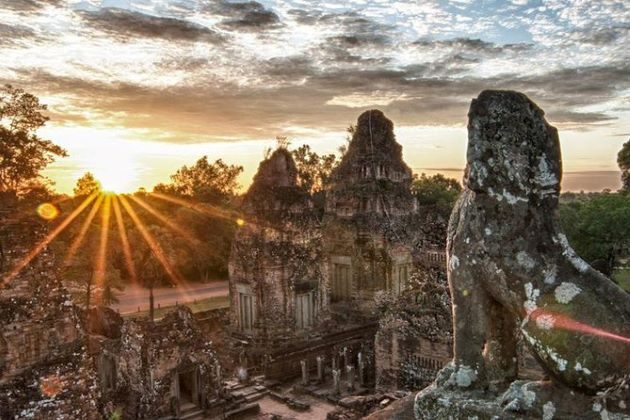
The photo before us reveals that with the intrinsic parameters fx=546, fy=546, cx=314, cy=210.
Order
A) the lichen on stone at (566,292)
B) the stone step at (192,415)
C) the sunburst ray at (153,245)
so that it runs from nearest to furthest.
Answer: the lichen on stone at (566,292), the stone step at (192,415), the sunburst ray at (153,245)

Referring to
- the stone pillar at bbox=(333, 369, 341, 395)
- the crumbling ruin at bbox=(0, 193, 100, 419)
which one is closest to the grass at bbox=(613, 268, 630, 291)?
the stone pillar at bbox=(333, 369, 341, 395)

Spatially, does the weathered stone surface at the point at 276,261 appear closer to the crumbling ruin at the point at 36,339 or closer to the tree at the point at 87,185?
the crumbling ruin at the point at 36,339

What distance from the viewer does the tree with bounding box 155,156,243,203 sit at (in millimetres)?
47531

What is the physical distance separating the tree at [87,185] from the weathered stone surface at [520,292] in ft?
138

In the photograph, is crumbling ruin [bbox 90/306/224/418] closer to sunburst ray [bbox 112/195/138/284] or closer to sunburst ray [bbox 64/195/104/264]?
sunburst ray [bbox 64/195/104/264]

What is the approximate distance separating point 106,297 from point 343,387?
13144 mm

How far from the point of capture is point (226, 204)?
46.9m

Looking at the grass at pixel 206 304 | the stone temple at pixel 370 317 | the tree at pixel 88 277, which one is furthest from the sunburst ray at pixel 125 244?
the stone temple at pixel 370 317

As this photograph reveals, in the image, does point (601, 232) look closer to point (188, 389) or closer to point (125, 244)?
point (188, 389)

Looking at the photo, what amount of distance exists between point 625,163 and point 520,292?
48.2 metres

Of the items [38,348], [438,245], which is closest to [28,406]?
[38,348]

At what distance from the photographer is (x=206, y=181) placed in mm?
48531

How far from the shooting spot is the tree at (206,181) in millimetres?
47531

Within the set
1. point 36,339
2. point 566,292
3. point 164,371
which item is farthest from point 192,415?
point 566,292
